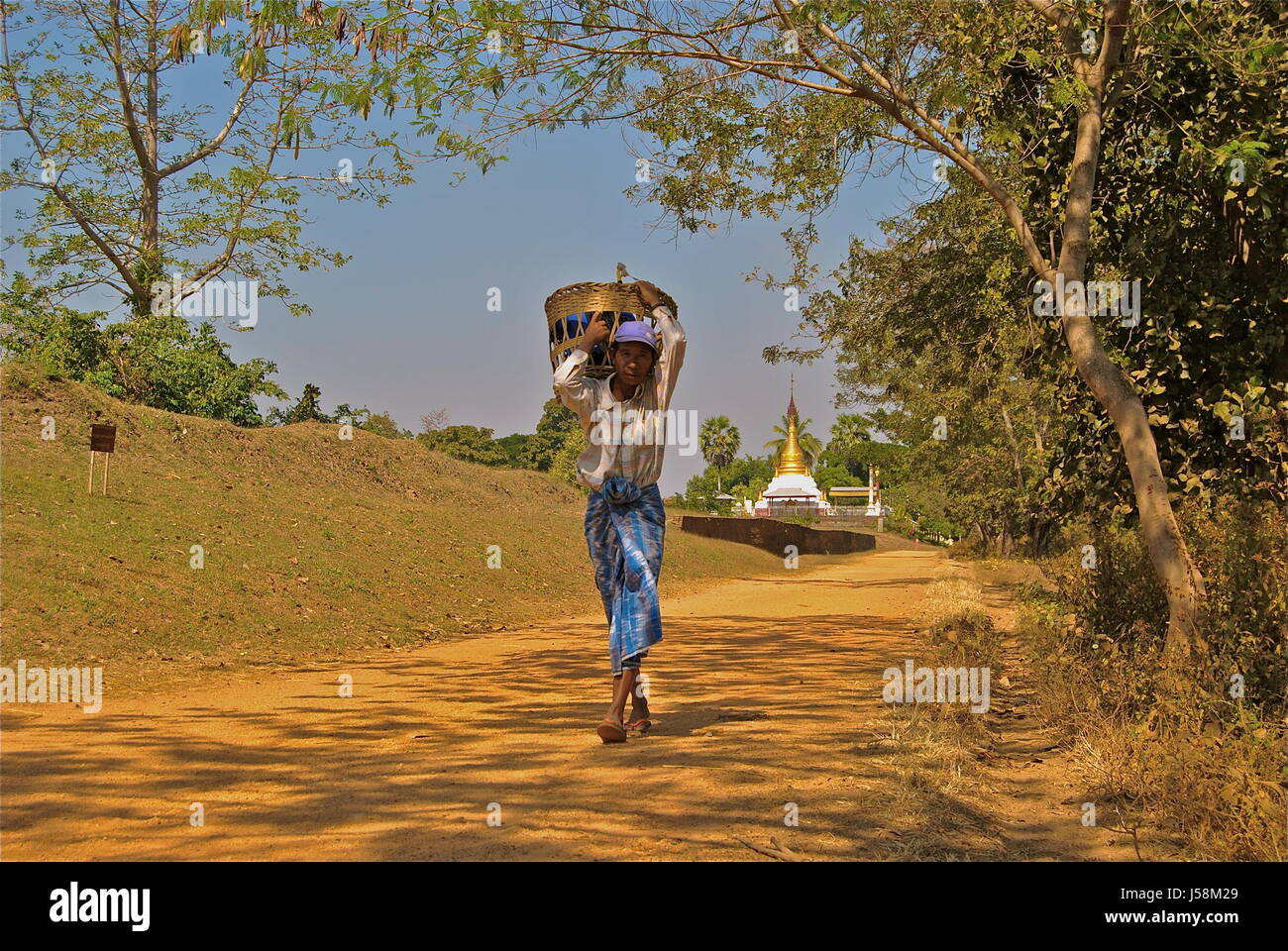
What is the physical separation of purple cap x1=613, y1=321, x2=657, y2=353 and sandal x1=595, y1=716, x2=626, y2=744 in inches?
81.1

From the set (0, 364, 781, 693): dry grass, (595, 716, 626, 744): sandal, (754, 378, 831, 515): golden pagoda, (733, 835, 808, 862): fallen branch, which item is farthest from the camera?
(754, 378, 831, 515): golden pagoda

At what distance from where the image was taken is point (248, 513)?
1530 cm

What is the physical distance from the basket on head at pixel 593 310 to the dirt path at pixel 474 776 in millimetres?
2160

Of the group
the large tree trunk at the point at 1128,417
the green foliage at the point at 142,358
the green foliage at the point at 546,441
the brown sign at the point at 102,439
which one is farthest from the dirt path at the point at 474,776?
the green foliage at the point at 546,441

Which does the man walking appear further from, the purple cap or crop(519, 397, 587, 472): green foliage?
crop(519, 397, 587, 472): green foliage

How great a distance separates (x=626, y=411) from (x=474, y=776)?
207cm

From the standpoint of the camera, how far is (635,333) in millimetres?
5398

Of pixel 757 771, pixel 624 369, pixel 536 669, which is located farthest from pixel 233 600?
pixel 757 771

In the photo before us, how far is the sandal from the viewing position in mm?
5344

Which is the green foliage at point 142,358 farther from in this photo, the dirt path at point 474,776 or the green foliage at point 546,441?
the green foliage at point 546,441

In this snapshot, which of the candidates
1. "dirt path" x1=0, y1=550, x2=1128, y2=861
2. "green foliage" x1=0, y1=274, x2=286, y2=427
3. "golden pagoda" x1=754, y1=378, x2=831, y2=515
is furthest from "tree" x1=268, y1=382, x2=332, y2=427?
"golden pagoda" x1=754, y1=378, x2=831, y2=515

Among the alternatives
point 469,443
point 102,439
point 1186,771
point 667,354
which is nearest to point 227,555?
point 102,439

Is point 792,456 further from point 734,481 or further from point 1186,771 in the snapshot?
point 1186,771

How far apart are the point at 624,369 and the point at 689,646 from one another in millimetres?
5873
